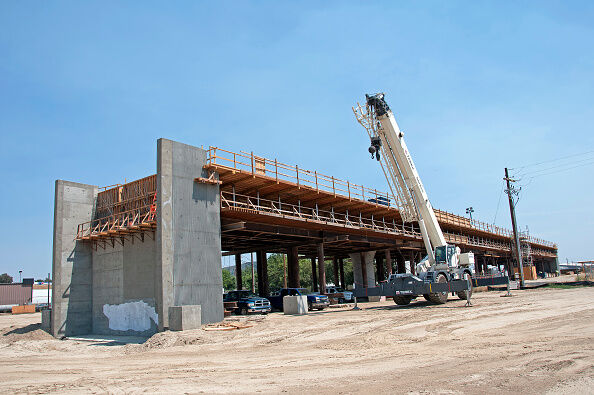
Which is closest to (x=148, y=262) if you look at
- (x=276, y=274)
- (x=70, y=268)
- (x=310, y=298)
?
(x=70, y=268)

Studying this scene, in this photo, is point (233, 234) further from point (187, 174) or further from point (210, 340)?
point (210, 340)

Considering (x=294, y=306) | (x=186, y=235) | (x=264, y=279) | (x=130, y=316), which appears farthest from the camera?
(x=264, y=279)

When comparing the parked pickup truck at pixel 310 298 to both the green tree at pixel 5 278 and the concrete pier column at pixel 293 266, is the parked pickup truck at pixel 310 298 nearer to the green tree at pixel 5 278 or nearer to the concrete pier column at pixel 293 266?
the concrete pier column at pixel 293 266

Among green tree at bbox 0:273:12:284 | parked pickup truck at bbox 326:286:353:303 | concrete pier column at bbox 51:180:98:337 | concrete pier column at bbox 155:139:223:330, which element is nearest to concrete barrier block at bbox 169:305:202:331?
concrete pier column at bbox 155:139:223:330

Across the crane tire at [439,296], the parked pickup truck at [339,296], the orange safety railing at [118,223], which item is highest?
the orange safety railing at [118,223]

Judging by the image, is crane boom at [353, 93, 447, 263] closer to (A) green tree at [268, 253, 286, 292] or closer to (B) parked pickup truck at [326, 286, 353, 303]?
(B) parked pickup truck at [326, 286, 353, 303]

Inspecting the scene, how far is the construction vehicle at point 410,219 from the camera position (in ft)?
76.6

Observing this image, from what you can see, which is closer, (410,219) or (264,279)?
(410,219)

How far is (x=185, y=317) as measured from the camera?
19.1 meters

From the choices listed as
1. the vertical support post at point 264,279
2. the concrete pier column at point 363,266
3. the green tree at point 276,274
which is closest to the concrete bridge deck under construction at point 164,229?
the vertical support post at point 264,279

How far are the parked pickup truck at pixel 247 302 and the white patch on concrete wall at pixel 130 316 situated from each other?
6.85 m

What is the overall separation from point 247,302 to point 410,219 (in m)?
11.0

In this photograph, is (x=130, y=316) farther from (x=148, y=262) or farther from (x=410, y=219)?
(x=410, y=219)

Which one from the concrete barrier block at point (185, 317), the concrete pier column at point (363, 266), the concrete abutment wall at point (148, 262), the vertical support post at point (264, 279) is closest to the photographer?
the concrete barrier block at point (185, 317)
